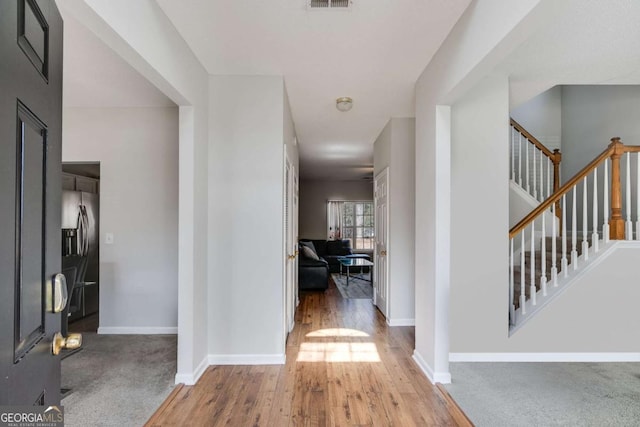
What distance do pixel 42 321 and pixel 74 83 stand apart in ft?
10.2

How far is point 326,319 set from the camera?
176 inches

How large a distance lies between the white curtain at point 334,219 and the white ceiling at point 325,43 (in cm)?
593

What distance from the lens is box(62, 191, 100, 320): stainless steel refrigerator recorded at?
13.3 feet

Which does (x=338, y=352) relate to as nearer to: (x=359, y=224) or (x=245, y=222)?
(x=245, y=222)

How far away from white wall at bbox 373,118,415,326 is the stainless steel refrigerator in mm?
3562

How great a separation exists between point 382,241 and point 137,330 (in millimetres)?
3120

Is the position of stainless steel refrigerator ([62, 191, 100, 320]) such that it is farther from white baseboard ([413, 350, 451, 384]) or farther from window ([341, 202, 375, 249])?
window ([341, 202, 375, 249])

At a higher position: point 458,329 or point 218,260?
point 218,260

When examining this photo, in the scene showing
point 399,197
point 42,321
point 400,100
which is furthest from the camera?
point 399,197

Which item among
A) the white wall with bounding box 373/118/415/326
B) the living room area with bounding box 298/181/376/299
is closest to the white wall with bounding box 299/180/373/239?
the living room area with bounding box 298/181/376/299

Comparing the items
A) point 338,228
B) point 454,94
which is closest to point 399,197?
point 454,94

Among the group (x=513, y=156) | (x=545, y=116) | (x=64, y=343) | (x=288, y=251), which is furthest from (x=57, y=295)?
(x=545, y=116)

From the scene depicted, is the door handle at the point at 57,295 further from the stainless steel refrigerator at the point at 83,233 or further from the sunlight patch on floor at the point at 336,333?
the stainless steel refrigerator at the point at 83,233

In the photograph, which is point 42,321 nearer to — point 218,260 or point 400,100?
point 218,260
